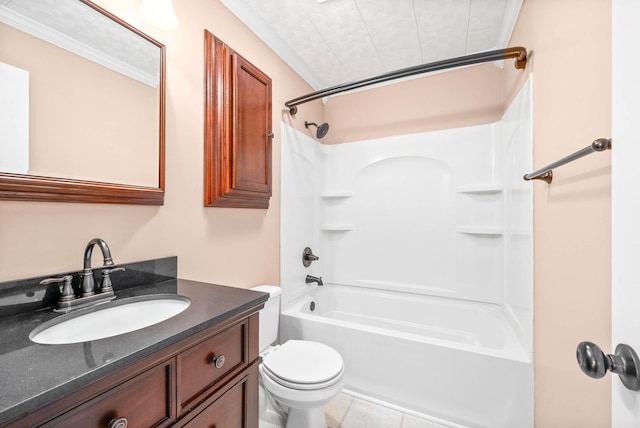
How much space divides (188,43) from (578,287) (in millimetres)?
2011

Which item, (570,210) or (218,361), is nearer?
(218,361)

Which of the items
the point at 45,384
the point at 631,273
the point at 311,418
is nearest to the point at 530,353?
the point at 311,418

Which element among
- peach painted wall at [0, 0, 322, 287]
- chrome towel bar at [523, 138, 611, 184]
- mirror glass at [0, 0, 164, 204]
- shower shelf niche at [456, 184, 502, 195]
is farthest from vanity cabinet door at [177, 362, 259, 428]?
shower shelf niche at [456, 184, 502, 195]

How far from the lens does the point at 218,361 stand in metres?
0.81

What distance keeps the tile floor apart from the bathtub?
47 mm

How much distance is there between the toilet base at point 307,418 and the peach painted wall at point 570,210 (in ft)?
3.53

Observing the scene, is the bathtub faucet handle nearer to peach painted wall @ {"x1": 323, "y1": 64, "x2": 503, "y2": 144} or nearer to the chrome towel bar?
peach painted wall @ {"x1": 323, "y1": 64, "x2": 503, "y2": 144}

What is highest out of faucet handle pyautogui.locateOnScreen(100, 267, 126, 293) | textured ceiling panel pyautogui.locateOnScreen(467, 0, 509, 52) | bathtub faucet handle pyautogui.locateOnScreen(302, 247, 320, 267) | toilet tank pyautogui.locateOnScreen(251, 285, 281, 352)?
textured ceiling panel pyautogui.locateOnScreen(467, 0, 509, 52)

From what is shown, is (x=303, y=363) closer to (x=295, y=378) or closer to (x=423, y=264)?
(x=295, y=378)

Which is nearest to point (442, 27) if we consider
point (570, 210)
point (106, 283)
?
point (570, 210)

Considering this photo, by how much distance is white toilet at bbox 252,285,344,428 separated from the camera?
129cm

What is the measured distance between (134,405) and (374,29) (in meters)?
2.28

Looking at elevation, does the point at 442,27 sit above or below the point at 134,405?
above

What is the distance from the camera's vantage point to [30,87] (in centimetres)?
86
